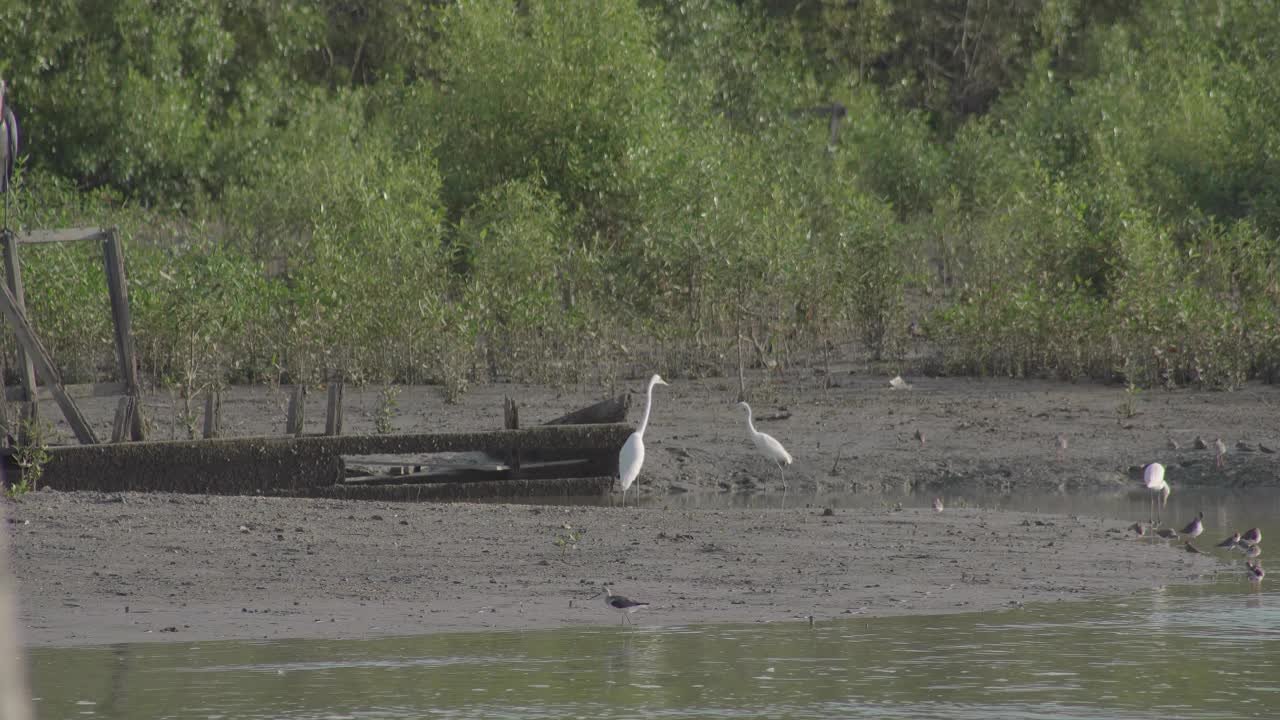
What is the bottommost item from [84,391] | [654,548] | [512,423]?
[654,548]

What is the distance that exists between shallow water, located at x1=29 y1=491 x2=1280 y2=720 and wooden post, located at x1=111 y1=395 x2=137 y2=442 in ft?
16.5

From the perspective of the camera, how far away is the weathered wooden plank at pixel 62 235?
12156 mm

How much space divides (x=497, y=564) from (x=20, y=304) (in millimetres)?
4209

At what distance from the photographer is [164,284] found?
1795 cm

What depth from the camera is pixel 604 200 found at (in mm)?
23516

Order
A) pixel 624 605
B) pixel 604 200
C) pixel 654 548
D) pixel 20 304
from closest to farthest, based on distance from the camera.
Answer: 1. pixel 624 605
2. pixel 654 548
3. pixel 20 304
4. pixel 604 200

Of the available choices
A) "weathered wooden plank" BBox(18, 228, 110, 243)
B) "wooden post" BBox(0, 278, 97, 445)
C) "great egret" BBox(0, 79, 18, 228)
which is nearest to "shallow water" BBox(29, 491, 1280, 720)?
"great egret" BBox(0, 79, 18, 228)

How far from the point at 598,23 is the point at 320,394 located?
8.11 meters

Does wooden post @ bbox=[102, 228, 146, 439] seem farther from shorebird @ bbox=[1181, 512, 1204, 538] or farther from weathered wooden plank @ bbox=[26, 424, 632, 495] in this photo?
shorebird @ bbox=[1181, 512, 1204, 538]

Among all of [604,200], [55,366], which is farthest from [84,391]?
[604,200]

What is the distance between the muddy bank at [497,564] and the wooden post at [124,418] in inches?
46.1

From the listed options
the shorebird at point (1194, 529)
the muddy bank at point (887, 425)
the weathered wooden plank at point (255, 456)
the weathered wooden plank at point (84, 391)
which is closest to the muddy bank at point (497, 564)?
the shorebird at point (1194, 529)

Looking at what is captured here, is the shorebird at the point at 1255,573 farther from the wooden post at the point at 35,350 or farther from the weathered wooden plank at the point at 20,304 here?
the weathered wooden plank at the point at 20,304

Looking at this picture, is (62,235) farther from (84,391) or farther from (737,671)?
(737,671)
